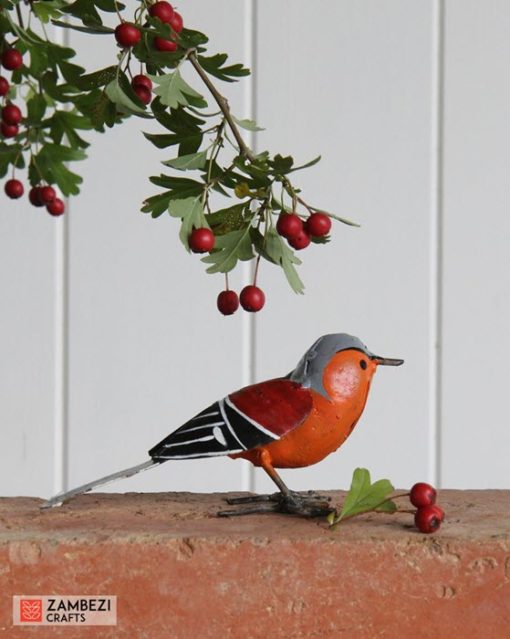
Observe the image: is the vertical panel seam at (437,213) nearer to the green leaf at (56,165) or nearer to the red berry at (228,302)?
the green leaf at (56,165)

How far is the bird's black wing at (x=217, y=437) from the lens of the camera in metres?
0.75

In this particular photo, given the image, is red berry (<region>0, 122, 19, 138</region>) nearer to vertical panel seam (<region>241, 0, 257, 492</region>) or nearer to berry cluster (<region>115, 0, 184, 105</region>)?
berry cluster (<region>115, 0, 184, 105</region>)

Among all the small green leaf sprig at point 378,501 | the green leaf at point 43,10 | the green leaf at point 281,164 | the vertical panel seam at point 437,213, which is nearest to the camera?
the green leaf at point 281,164

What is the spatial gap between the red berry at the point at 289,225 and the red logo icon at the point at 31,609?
276 mm

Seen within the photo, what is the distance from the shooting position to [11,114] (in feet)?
2.80

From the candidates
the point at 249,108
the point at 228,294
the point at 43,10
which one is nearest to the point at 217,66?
the point at 228,294

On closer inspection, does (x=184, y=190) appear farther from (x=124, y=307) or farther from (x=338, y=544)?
(x=124, y=307)

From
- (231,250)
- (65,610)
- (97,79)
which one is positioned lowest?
(65,610)

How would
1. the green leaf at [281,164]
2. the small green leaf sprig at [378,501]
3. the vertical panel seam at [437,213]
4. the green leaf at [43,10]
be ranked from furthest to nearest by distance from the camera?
the vertical panel seam at [437,213], the green leaf at [43,10], the small green leaf sprig at [378,501], the green leaf at [281,164]

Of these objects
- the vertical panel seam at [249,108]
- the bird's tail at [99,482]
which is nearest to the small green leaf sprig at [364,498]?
the bird's tail at [99,482]

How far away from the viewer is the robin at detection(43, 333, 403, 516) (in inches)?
29.8

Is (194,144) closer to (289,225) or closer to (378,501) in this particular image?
(289,225)

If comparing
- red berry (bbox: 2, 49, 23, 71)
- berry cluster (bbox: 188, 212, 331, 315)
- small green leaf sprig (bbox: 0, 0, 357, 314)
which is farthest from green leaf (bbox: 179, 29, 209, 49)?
red berry (bbox: 2, 49, 23, 71)

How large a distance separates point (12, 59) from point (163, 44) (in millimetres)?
201
